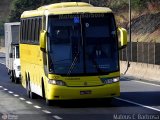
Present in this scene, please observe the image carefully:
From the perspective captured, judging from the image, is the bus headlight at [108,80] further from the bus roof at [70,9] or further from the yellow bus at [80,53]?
the bus roof at [70,9]

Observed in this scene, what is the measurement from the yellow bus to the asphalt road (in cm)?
62

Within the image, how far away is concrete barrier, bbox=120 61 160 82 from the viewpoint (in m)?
36.8

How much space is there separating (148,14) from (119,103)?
61.8m

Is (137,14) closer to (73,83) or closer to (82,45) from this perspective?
(82,45)

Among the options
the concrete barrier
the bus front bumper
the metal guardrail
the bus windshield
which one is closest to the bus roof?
the bus windshield

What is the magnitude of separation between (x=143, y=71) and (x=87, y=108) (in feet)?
58.0

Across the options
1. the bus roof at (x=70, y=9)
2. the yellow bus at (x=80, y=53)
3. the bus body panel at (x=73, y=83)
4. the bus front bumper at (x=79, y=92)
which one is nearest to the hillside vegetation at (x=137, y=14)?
the bus roof at (x=70, y=9)

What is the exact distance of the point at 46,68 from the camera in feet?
74.6

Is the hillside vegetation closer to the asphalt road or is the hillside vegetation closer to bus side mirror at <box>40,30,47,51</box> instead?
the asphalt road

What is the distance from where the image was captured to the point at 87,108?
72.0ft

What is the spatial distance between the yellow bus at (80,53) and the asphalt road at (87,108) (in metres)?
0.62

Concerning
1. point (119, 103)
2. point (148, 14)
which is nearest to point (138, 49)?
point (119, 103)

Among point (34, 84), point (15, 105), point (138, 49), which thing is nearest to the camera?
point (15, 105)

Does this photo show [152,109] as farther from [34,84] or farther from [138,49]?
[138,49]
